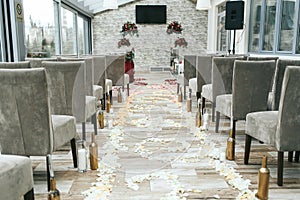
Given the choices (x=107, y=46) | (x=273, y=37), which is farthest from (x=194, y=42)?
(x=273, y=37)

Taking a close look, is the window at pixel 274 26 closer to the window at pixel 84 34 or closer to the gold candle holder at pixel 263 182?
Answer: the gold candle holder at pixel 263 182

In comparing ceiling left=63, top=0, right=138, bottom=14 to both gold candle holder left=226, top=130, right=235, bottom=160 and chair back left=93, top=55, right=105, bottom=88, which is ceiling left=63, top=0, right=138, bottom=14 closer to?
chair back left=93, top=55, right=105, bottom=88

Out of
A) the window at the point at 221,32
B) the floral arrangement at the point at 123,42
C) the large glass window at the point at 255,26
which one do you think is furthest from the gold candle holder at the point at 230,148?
the floral arrangement at the point at 123,42

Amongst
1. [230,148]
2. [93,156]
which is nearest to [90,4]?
[93,156]

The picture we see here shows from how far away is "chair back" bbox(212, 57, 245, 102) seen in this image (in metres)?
3.70

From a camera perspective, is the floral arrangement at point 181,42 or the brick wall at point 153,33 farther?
the brick wall at point 153,33

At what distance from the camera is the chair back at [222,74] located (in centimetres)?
370

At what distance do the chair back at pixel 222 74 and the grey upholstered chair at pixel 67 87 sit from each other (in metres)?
1.69

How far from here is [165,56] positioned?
12.8m

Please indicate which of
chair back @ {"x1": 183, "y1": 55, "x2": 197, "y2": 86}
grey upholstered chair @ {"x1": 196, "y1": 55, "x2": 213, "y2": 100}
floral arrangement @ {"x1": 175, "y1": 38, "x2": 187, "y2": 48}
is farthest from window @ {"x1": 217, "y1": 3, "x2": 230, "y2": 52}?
grey upholstered chair @ {"x1": 196, "y1": 55, "x2": 213, "y2": 100}

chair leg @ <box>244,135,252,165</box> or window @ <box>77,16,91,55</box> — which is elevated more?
window @ <box>77,16,91,55</box>

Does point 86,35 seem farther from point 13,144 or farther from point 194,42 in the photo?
point 13,144

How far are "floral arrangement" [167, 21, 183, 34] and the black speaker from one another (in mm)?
5484

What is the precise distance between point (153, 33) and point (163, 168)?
1058 centimetres
